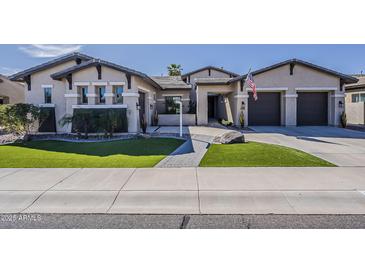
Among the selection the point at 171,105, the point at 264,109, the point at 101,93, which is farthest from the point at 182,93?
the point at 101,93

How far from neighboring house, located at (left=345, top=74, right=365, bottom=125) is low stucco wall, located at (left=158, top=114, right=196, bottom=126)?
44.8 feet

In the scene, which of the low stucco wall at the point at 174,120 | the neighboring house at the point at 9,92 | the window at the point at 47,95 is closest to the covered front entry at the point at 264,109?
the low stucco wall at the point at 174,120

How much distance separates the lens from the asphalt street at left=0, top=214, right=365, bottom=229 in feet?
14.2

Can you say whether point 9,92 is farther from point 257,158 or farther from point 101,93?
point 257,158

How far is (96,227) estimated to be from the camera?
432 cm

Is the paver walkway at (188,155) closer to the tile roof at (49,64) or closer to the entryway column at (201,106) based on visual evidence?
the entryway column at (201,106)

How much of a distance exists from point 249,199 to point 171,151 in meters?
5.65

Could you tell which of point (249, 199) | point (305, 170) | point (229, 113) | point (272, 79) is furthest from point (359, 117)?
point (249, 199)

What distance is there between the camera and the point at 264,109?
2069cm

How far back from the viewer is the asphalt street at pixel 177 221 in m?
4.32

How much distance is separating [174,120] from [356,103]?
50.1 ft

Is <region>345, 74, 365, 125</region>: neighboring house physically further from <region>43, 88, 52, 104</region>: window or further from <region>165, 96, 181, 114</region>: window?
<region>43, 88, 52, 104</region>: window

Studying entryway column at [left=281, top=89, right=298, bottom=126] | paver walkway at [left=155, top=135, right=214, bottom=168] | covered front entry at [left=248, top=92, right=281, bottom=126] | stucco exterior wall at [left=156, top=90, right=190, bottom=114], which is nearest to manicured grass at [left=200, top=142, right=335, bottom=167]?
paver walkway at [left=155, top=135, right=214, bottom=168]

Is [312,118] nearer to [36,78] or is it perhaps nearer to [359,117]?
[359,117]
